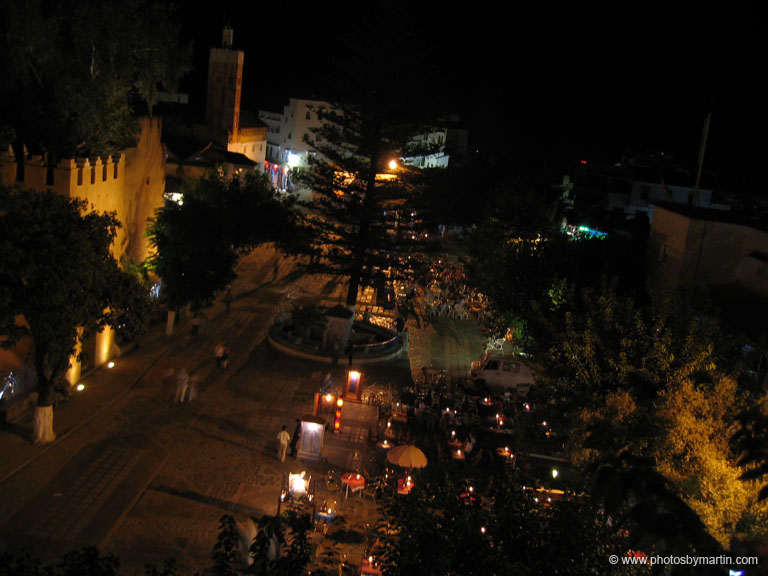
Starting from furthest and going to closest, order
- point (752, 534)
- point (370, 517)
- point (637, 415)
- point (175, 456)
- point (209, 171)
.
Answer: point (209, 171) → point (175, 456) → point (370, 517) → point (637, 415) → point (752, 534)

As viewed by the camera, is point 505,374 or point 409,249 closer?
point 505,374

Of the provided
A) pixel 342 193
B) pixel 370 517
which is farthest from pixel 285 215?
pixel 370 517

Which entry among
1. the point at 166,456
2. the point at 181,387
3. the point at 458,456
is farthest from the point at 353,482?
the point at 181,387

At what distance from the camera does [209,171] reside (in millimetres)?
23078

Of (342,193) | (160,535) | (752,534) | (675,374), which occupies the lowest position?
(160,535)

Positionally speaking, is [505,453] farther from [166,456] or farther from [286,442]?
[166,456]

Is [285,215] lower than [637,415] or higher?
higher

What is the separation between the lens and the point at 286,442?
464 inches

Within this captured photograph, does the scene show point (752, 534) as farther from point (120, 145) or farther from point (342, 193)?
point (342, 193)

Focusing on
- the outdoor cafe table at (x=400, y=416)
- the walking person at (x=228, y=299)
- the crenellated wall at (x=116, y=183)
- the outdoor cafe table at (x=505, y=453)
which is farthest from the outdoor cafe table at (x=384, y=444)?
the walking person at (x=228, y=299)

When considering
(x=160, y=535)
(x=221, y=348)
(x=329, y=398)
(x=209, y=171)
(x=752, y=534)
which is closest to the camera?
(x=752, y=534)

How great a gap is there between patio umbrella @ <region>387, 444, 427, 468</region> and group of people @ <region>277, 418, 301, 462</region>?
1.94 metres

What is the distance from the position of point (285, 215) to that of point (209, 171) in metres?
2.95

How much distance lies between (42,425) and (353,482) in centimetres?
533
